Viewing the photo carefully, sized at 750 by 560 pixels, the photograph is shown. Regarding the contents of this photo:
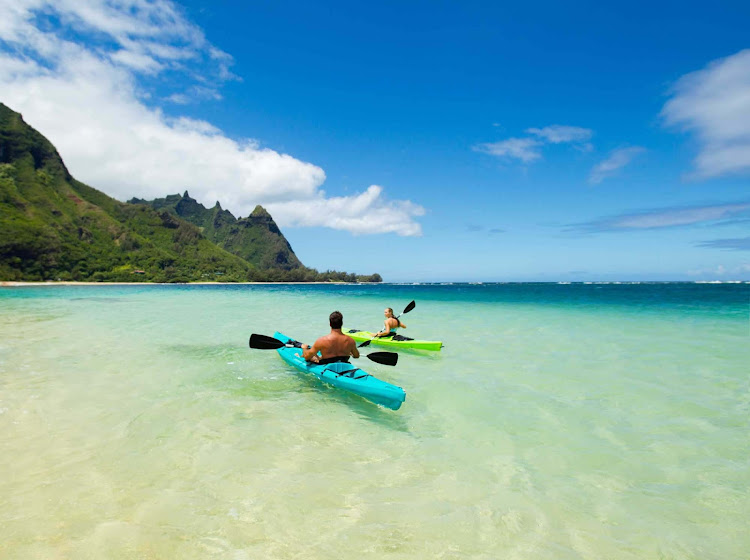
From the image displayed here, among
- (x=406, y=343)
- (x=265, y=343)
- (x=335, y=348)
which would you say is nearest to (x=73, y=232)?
(x=406, y=343)

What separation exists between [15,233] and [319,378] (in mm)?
130690

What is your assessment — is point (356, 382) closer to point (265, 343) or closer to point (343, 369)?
point (343, 369)

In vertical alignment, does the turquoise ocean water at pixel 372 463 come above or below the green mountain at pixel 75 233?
below

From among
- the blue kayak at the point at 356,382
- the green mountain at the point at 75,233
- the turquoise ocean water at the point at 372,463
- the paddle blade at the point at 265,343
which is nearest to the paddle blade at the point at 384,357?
the blue kayak at the point at 356,382

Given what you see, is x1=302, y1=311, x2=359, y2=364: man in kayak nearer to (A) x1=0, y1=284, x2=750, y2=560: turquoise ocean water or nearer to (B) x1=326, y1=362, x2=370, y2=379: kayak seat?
(B) x1=326, y1=362, x2=370, y2=379: kayak seat

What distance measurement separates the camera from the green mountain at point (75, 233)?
105m

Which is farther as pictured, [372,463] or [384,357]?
[384,357]

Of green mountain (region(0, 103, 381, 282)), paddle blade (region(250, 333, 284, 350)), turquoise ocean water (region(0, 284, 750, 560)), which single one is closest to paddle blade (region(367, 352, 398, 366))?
turquoise ocean water (region(0, 284, 750, 560))

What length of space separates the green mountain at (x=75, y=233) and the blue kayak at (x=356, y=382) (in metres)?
122

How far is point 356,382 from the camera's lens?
26.0ft

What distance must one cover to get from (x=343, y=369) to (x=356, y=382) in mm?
647

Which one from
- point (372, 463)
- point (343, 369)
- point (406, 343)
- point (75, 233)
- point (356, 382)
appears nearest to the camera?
point (372, 463)

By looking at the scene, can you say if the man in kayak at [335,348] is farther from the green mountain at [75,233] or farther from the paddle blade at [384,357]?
the green mountain at [75,233]

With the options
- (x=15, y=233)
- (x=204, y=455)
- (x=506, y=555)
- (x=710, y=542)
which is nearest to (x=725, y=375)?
(x=710, y=542)
